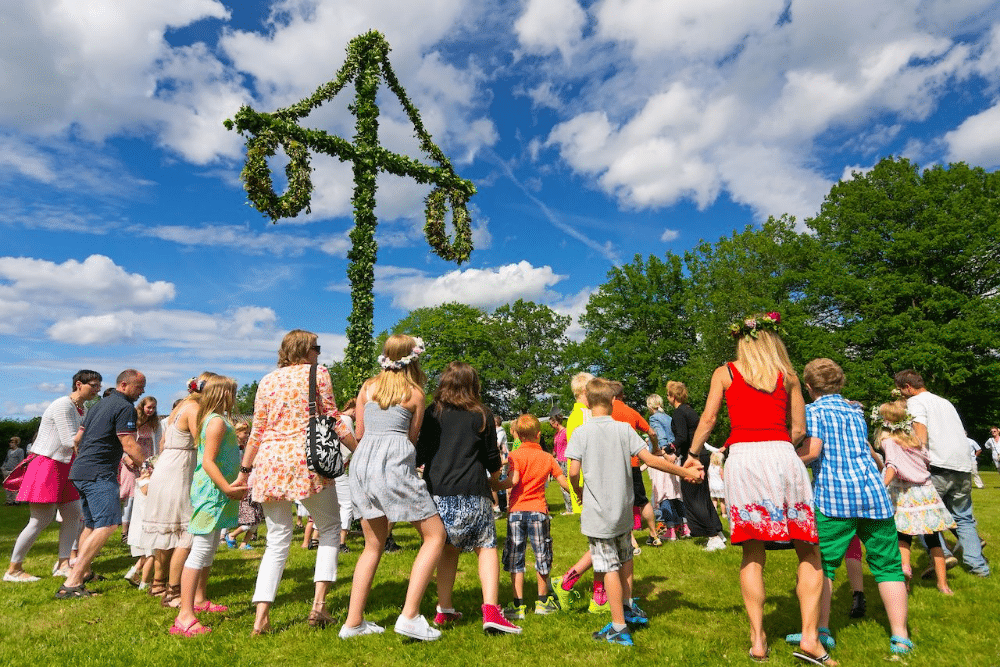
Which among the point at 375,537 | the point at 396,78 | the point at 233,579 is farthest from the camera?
the point at 396,78

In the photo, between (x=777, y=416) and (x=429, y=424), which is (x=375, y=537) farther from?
(x=777, y=416)

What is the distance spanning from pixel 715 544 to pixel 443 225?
6.44m

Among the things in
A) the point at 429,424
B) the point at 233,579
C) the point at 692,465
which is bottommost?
the point at 233,579

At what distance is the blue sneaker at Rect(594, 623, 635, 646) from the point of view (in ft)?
13.9

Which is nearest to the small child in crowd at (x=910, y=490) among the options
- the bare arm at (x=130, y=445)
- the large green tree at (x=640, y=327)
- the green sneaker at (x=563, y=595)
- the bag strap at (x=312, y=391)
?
the green sneaker at (x=563, y=595)

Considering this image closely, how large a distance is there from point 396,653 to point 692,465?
2546mm

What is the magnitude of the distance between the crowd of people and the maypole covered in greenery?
334 centimetres

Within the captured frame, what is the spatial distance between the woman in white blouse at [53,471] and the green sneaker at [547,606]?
18.1 feet

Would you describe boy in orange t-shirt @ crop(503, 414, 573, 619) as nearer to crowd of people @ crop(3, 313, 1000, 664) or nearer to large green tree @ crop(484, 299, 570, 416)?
crowd of people @ crop(3, 313, 1000, 664)

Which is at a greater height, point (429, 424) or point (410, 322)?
point (410, 322)

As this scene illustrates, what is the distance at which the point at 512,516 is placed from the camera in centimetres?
540

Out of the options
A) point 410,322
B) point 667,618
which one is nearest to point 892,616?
point 667,618

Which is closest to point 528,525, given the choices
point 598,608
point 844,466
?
point 598,608

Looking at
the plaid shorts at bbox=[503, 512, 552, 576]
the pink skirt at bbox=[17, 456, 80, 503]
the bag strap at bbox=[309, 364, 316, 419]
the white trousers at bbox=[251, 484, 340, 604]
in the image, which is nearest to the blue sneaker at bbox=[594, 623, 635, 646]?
the plaid shorts at bbox=[503, 512, 552, 576]
